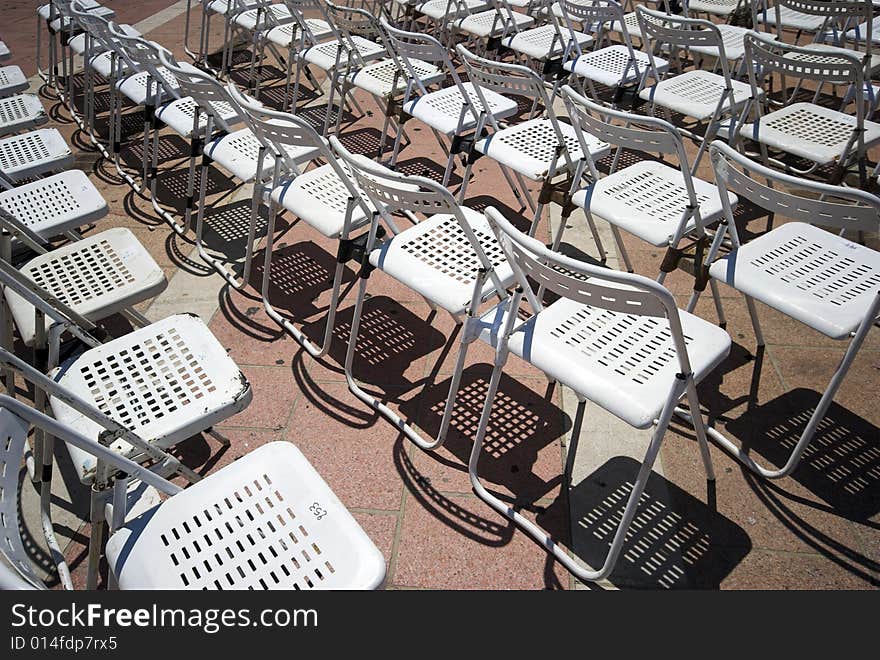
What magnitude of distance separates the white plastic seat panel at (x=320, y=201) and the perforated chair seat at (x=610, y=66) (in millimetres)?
2180

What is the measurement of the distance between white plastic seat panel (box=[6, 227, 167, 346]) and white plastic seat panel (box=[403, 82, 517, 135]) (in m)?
1.78

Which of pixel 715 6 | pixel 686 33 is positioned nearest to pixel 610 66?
pixel 686 33

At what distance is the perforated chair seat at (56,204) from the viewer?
287 cm

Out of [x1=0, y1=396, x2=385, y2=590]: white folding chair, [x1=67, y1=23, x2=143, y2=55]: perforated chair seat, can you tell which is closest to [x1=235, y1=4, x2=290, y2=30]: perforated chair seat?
[x1=67, y1=23, x2=143, y2=55]: perforated chair seat

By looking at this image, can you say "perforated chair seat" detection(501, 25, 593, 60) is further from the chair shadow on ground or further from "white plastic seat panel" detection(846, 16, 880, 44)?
the chair shadow on ground

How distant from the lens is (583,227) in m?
4.00

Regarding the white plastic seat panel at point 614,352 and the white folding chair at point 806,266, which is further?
the white folding chair at point 806,266

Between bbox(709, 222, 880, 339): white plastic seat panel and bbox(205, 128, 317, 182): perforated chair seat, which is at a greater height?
bbox(709, 222, 880, 339): white plastic seat panel

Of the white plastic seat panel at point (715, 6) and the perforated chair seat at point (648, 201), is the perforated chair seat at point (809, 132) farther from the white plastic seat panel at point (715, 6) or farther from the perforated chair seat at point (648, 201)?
the white plastic seat panel at point (715, 6)

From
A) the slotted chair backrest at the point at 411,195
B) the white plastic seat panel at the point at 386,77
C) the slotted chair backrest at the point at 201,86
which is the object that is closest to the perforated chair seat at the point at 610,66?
the white plastic seat panel at the point at 386,77

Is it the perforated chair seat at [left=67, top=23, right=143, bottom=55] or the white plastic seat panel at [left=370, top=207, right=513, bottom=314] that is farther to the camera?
the perforated chair seat at [left=67, top=23, right=143, bottom=55]

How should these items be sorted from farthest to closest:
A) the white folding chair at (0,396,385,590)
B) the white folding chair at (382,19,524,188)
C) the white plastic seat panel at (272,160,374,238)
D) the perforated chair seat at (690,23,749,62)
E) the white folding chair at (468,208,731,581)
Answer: the perforated chair seat at (690,23,749,62) → the white folding chair at (382,19,524,188) → the white plastic seat panel at (272,160,374,238) → the white folding chair at (468,208,731,581) → the white folding chair at (0,396,385,590)

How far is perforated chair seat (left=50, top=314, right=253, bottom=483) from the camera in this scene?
6.40 feet

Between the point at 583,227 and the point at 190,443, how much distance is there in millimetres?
2559
